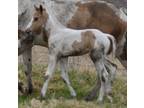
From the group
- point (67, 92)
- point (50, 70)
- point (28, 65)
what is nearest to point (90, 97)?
point (67, 92)

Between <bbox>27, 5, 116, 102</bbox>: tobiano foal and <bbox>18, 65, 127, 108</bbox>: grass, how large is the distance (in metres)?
0.02

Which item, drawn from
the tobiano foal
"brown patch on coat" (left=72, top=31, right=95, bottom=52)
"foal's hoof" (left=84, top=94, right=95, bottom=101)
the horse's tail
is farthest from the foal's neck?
"foal's hoof" (left=84, top=94, right=95, bottom=101)

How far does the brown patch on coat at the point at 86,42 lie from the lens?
8.20 ft

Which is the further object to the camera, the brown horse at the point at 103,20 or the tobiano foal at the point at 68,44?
the brown horse at the point at 103,20

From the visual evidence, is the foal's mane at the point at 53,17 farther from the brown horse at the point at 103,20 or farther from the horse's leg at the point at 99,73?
the horse's leg at the point at 99,73

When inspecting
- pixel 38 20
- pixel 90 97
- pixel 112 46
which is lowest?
pixel 90 97

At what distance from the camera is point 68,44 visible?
8.28ft

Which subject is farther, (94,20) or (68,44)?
(94,20)

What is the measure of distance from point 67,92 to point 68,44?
0.22m

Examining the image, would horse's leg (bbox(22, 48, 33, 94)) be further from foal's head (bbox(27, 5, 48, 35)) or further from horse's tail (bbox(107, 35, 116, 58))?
horse's tail (bbox(107, 35, 116, 58))

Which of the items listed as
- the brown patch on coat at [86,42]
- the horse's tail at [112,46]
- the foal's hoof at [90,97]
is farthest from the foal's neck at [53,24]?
the foal's hoof at [90,97]

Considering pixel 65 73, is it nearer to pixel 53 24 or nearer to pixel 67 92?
pixel 67 92

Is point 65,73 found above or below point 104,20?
below
